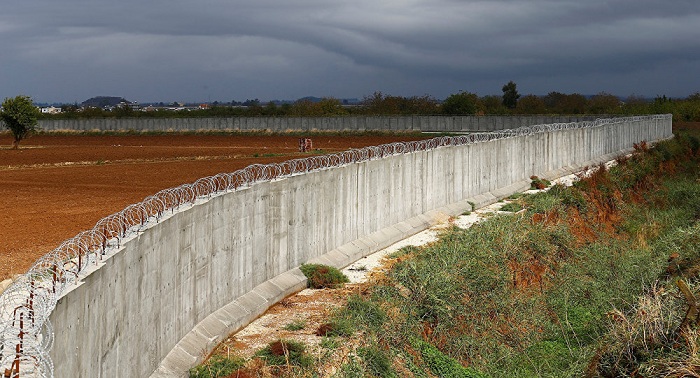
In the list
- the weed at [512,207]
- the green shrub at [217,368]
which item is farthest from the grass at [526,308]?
the weed at [512,207]

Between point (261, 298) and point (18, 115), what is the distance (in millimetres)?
58654

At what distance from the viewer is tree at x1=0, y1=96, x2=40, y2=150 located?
2729 inches

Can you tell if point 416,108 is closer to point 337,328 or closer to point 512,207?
point 512,207

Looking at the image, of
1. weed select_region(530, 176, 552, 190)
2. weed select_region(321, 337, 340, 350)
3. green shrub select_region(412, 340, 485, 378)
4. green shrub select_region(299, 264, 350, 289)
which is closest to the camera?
weed select_region(321, 337, 340, 350)

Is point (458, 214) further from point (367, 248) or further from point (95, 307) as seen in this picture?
point (95, 307)

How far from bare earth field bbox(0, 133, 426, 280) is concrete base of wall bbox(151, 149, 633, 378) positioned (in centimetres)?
525

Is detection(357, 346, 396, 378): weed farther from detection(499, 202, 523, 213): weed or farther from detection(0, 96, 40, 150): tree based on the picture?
detection(0, 96, 40, 150): tree

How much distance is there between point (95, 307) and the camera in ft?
31.4

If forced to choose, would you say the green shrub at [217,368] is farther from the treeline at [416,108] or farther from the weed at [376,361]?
the treeline at [416,108]

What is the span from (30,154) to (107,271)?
54.2 m

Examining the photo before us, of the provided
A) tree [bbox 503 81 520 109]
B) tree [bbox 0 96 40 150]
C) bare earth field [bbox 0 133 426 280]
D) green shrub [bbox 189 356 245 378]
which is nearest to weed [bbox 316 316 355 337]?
green shrub [bbox 189 356 245 378]

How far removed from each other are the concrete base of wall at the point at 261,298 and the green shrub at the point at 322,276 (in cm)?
16

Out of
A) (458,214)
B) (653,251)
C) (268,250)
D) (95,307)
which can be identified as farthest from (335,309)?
(458,214)

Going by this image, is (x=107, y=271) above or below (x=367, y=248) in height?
above
